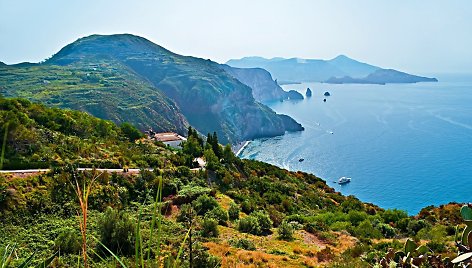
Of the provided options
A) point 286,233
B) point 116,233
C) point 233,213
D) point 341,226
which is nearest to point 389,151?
point 341,226

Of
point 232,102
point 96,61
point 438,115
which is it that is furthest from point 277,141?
point 96,61

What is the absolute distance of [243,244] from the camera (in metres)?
→ 15.0

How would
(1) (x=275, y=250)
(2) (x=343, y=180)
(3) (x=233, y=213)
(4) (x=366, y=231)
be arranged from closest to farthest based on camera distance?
(1) (x=275, y=250) → (4) (x=366, y=231) → (3) (x=233, y=213) → (2) (x=343, y=180)

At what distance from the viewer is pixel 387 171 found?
77562mm

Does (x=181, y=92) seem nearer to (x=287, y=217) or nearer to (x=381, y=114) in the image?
(x=381, y=114)

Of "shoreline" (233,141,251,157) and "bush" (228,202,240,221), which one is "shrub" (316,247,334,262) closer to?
"bush" (228,202,240,221)

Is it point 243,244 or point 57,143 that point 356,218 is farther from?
point 57,143

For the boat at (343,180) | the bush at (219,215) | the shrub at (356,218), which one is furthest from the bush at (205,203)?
the boat at (343,180)

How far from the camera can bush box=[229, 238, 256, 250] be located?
14817 mm

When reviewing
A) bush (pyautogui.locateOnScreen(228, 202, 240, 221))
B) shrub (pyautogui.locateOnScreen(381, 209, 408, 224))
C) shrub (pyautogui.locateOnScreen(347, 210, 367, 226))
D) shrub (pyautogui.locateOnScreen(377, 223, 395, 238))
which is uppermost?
bush (pyautogui.locateOnScreen(228, 202, 240, 221))

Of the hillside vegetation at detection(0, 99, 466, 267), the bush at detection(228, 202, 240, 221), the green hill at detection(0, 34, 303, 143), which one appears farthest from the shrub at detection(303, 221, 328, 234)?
the green hill at detection(0, 34, 303, 143)

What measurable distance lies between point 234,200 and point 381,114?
132 metres

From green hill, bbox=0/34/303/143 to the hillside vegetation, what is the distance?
237 feet

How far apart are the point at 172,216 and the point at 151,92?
383 feet
